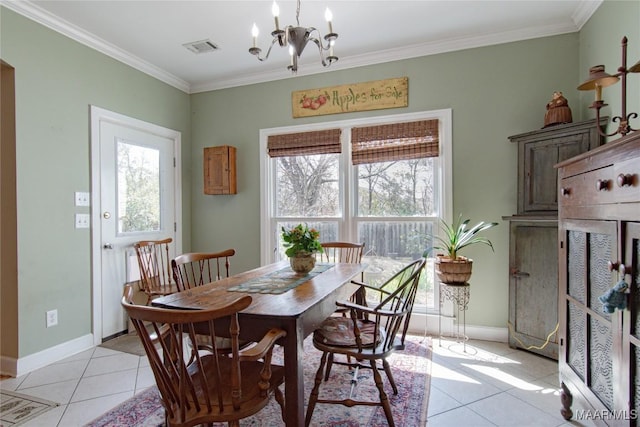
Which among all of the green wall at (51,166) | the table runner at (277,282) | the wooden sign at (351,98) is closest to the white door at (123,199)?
the green wall at (51,166)

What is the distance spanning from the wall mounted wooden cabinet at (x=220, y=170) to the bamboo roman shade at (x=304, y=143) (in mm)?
465

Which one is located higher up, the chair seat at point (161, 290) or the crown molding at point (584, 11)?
the crown molding at point (584, 11)

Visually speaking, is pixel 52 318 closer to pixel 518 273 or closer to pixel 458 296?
pixel 458 296

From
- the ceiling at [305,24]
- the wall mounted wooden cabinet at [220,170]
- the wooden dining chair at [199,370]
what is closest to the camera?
the wooden dining chair at [199,370]

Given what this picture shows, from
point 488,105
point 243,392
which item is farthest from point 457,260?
point 243,392

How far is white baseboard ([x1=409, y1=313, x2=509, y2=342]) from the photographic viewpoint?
2989mm

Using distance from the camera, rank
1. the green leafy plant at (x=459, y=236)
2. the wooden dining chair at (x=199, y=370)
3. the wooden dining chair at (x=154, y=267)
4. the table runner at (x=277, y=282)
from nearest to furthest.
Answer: the wooden dining chair at (x=199, y=370)
the table runner at (x=277, y=282)
the green leafy plant at (x=459, y=236)
the wooden dining chair at (x=154, y=267)

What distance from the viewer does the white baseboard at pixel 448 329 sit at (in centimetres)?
299

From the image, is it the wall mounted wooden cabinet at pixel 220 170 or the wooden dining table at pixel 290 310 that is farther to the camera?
the wall mounted wooden cabinet at pixel 220 170

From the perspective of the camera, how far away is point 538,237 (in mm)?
2576

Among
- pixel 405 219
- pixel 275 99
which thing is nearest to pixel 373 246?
pixel 405 219

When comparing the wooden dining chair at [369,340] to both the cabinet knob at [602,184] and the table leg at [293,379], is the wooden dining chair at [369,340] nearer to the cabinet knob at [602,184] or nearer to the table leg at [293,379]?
the table leg at [293,379]

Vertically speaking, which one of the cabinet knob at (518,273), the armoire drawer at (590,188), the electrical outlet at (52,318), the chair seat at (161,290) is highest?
the armoire drawer at (590,188)

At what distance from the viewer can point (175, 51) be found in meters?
3.23
